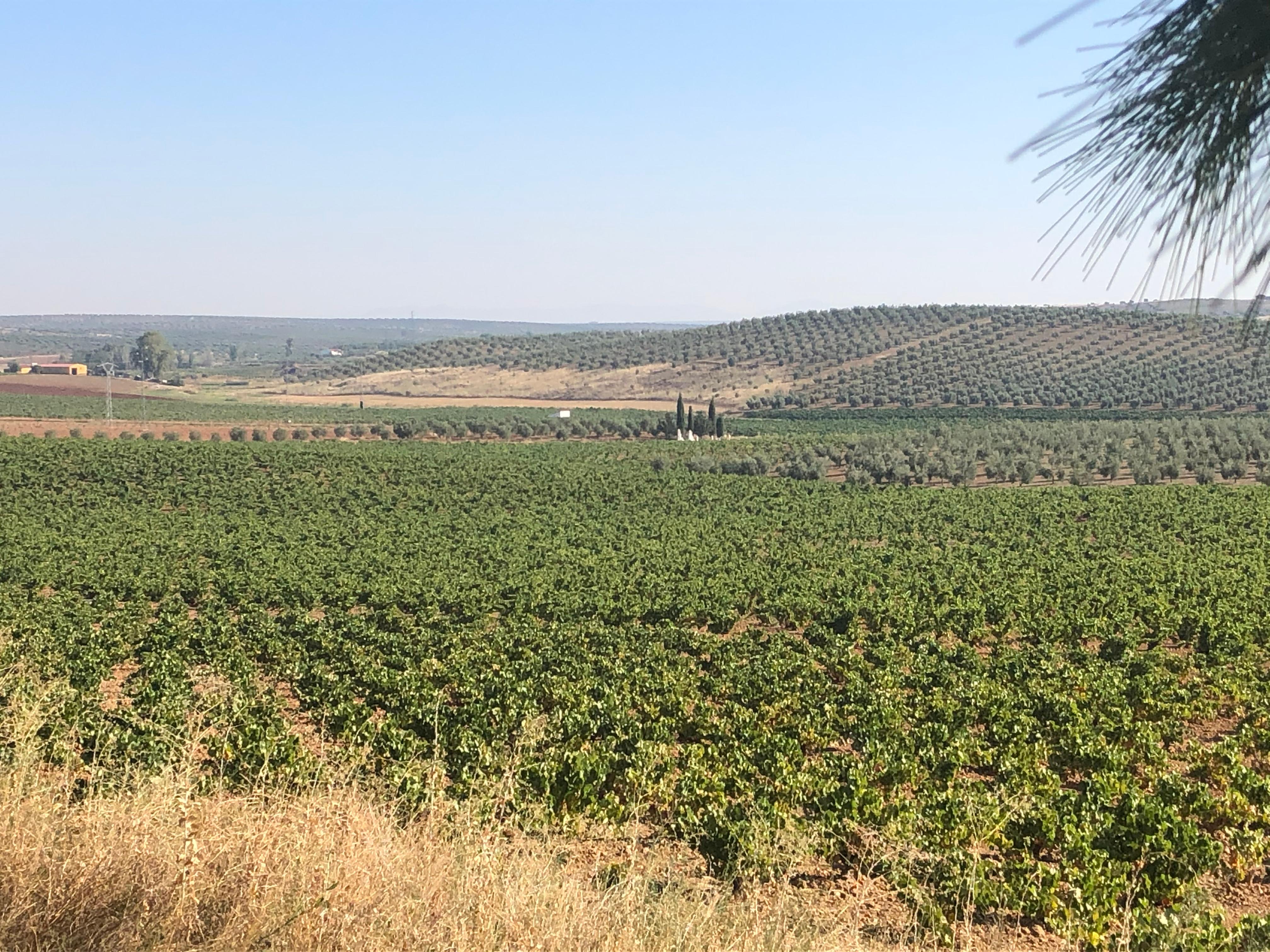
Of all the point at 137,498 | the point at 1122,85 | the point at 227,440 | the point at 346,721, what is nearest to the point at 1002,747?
the point at 346,721

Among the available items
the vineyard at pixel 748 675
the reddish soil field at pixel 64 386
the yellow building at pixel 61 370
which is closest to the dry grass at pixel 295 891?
the vineyard at pixel 748 675

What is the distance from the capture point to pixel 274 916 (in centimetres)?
392

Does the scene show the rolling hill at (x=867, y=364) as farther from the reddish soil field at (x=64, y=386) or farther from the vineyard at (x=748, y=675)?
the vineyard at (x=748, y=675)

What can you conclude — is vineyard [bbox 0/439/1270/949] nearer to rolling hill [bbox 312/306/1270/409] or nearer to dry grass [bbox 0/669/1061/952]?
dry grass [bbox 0/669/1061/952]

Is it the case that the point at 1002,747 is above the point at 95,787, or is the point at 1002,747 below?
below

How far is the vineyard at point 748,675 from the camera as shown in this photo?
9.30m

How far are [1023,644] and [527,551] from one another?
17234mm

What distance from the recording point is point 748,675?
17.6 m

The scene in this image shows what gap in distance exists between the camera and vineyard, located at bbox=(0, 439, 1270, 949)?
930 centimetres

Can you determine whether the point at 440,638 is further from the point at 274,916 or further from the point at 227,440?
the point at 227,440

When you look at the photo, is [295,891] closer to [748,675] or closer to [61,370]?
[748,675]

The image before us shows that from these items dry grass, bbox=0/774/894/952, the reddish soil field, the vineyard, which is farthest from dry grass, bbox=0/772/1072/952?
the reddish soil field

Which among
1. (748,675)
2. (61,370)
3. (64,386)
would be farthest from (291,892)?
(61,370)

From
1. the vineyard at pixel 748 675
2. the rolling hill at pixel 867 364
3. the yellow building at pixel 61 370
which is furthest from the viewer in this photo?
the yellow building at pixel 61 370
